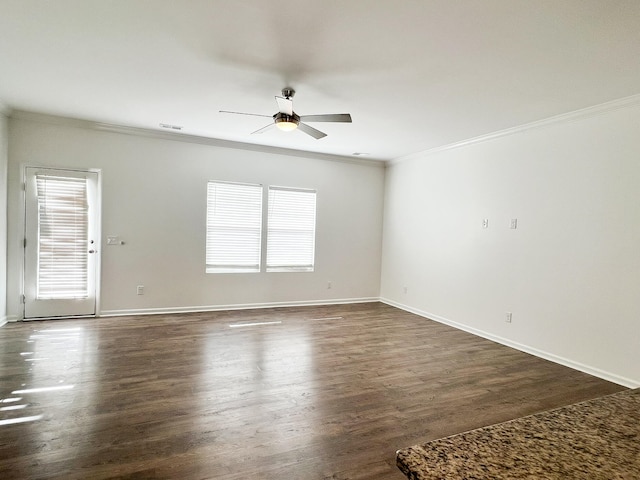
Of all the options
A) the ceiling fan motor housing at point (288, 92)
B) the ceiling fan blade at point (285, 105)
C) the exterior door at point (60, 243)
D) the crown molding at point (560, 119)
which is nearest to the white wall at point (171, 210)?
the exterior door at point (60, 243)

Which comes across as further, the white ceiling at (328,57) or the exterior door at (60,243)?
the exterior door at (60,243)

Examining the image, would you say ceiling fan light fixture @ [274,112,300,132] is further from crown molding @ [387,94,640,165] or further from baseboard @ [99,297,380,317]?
baseboard @ [99,297,380,317]

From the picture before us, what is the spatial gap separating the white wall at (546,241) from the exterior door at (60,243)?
208 inches

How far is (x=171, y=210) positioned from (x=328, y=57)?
3664 millimetres

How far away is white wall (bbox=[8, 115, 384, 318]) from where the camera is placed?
→ 15.2 feet

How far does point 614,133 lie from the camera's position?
3.42 meters

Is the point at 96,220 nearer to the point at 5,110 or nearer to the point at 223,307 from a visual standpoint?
the point at 5,110

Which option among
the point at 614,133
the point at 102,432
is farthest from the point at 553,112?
the point at 102,432

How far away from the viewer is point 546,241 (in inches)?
157

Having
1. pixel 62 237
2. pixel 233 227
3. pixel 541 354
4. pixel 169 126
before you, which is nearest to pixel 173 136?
pixel 169 126

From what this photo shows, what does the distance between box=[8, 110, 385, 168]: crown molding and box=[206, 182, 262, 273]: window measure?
663 millimetres

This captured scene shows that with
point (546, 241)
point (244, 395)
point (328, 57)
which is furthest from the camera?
point (546, 241)

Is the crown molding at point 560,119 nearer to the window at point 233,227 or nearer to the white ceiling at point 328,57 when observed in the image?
the white ceiling at point 328,57

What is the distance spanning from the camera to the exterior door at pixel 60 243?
4621 mm
